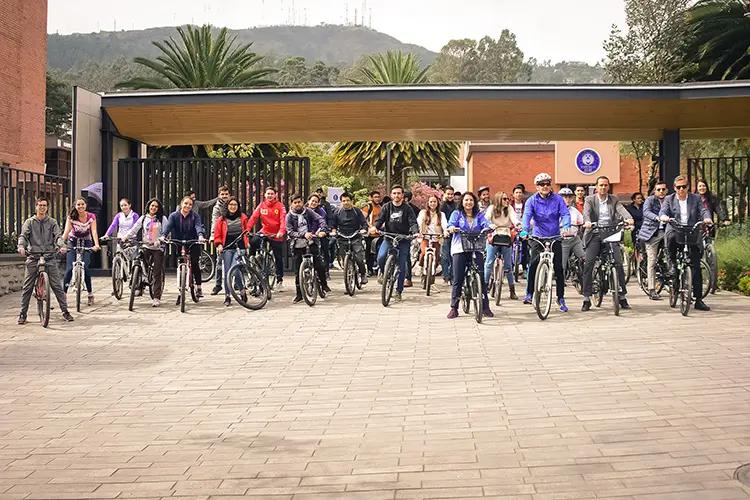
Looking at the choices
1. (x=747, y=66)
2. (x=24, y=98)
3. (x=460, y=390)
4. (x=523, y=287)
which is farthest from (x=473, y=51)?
(x=460, y=390)

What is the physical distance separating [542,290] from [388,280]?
116 inches

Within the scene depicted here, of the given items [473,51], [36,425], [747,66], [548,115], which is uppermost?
[473,51]

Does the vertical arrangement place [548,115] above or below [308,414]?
above

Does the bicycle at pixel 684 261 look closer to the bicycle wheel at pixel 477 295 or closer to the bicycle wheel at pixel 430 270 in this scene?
the bicycle wheel at pixel 477 295

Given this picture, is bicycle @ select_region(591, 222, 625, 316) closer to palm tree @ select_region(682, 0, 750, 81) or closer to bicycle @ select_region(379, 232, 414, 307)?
bicycle @ select_region(379, 232, 414, 307)

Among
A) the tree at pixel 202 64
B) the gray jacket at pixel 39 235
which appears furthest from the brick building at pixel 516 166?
the gray jacket at pixel 39 235

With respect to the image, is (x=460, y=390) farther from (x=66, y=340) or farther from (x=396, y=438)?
(x=66, y=340)

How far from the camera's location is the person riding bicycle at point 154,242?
49.9 ft

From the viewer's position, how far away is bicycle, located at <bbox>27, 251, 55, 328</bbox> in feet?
41.4

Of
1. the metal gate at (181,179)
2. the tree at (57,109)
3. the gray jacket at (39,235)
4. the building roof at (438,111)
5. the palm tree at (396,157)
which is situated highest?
the tree at (57,109)

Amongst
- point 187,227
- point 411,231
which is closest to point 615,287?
point 411,231

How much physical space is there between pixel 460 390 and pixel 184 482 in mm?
3143

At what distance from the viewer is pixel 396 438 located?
6191 millimetres

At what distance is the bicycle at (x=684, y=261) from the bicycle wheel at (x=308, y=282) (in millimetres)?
5499
